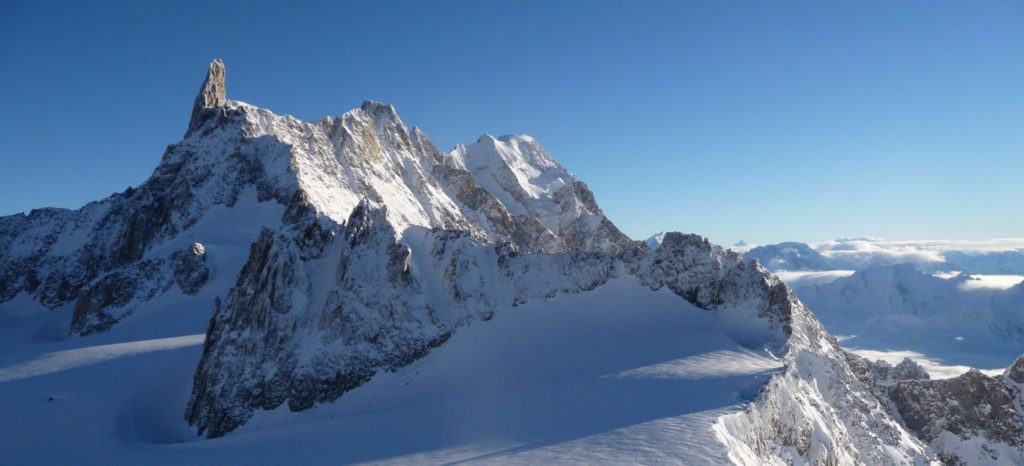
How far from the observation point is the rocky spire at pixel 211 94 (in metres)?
69.7

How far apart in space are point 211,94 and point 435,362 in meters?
56.0

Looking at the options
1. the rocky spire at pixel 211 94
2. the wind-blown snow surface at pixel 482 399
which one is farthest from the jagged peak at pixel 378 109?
the wind-blown snow surface at pixel 482 399

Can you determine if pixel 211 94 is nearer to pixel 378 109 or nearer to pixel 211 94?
pixel 211 94

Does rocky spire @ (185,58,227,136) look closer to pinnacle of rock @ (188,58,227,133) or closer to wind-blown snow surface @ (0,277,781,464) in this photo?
pinnacle of rock @ (188,58,227,133)

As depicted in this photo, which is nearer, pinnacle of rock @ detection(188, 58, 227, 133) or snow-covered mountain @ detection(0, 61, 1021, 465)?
snow-covered mountain @ detection(0, 61, 1021, 465)

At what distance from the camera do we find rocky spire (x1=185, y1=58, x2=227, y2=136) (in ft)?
229

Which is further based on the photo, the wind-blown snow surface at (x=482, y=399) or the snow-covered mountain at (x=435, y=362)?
the snow-covered mountain at (x=435, y=362)

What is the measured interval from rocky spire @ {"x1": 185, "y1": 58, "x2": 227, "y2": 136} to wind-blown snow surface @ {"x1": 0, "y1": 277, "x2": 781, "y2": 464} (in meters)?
35.2

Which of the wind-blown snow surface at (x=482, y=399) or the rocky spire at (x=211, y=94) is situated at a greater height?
the rocky spire at (x=211, y=94)

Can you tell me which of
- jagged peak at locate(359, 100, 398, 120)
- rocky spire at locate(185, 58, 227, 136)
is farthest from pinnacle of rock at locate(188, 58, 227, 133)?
jagged peak at locate(359, 100, 398, 120)

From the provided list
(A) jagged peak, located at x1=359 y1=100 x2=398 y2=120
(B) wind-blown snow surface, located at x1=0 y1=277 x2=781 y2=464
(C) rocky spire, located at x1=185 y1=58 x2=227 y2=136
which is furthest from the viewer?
(A) jagged peak, located at x1=359 y1=100 x2=398 y2=120

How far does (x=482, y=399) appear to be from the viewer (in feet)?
96.2

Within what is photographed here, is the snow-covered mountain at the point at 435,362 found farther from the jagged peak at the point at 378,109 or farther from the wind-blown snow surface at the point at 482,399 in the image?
the jagged peak at the point at 378,109

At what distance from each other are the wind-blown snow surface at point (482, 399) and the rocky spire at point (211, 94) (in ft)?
116
